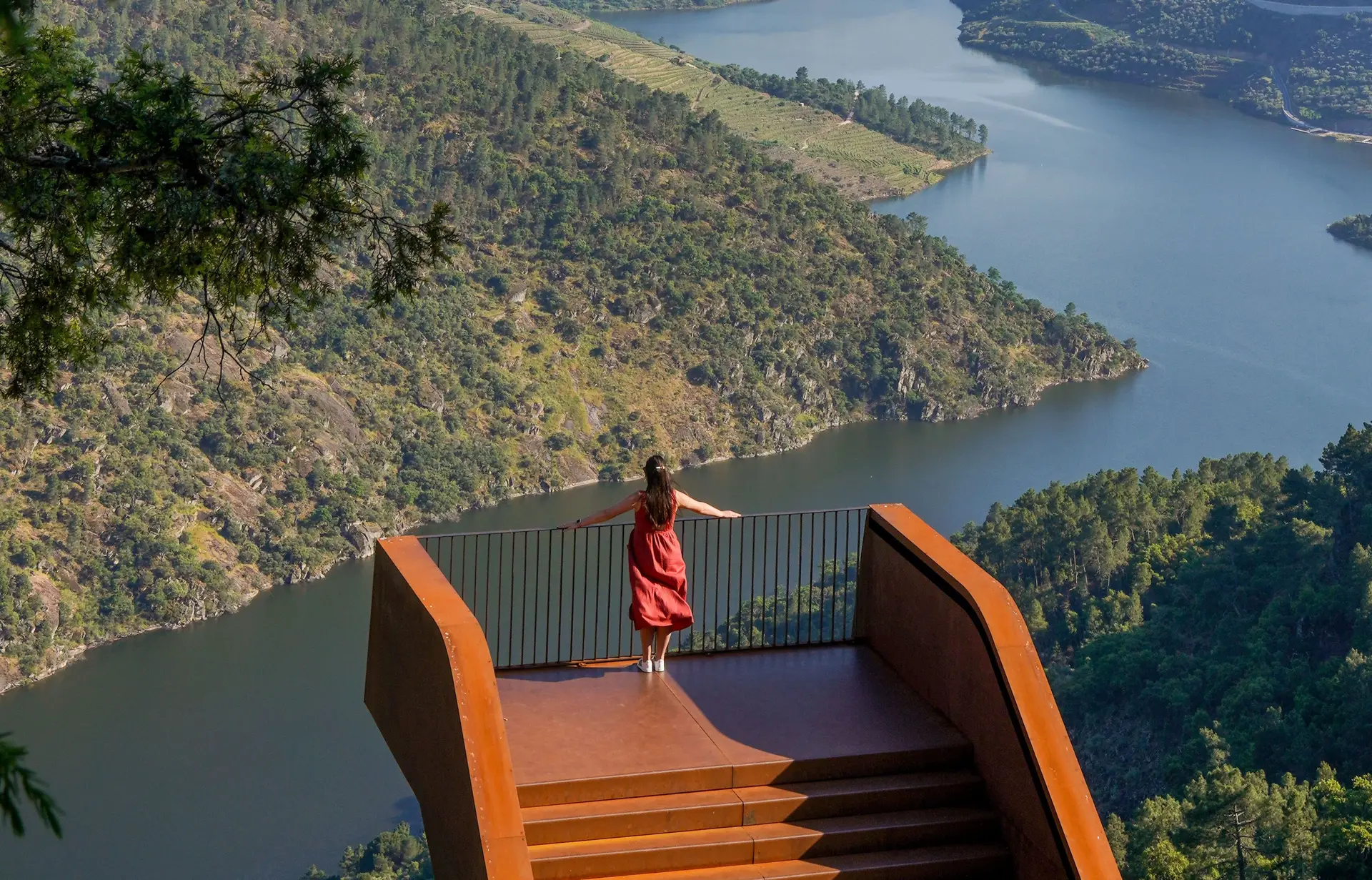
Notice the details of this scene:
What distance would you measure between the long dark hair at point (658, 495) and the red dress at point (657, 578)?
0.34 ft

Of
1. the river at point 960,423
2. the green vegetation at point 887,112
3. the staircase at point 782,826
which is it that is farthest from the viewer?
the green vegetation at point 887,112

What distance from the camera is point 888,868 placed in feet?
25.1

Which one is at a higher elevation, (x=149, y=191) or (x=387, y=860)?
(x=149, y=191)

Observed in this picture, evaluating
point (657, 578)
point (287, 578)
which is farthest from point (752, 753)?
point (287, 578)

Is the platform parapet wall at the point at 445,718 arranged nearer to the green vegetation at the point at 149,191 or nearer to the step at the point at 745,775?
the step at the point at 745,775

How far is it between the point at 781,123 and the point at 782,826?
95.8 m

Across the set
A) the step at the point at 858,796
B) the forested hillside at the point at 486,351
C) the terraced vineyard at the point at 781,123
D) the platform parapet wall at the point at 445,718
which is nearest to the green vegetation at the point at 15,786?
the platform parapet wall at the point at 445,718

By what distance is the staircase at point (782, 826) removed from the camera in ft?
24.7

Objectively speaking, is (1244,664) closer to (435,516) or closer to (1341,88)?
(435,516)

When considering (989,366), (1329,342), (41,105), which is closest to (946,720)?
(41,105)

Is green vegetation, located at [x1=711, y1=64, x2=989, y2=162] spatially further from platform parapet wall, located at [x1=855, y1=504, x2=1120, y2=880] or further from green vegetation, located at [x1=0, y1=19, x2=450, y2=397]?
green vegetation, located at [x1=0, y1=19, x2=450, y2=397]

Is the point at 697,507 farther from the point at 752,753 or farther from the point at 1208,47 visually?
the point at 1208,47

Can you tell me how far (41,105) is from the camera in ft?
27.3

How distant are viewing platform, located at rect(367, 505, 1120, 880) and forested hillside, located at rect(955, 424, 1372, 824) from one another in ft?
88.1
